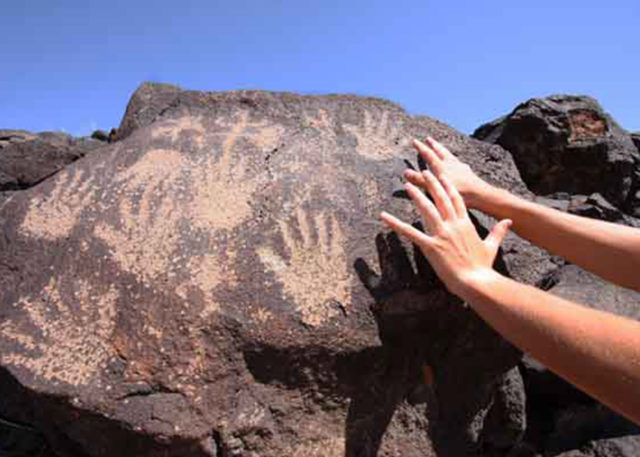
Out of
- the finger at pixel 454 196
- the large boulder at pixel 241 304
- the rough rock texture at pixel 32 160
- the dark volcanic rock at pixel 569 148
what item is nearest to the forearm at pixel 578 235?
the finger at pixel 454 196

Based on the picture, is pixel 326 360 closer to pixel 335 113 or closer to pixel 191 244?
pixel 191 244

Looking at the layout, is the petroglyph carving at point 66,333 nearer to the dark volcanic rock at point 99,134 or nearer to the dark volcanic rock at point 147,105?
the dark volcanic rock at point 147,105

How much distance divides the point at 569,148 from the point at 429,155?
267cm

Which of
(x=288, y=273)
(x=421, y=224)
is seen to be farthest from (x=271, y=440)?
(x=421, y=224)

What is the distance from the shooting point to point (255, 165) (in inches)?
65.5

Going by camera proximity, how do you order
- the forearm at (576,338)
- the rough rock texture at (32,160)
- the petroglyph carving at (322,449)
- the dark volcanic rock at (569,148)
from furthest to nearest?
1. the dark volcanic rock at (569,148)
2. the rough rock texture at (32,160)
3. the petroglyph carving at (322,449)
4. the forearm at (576,338)

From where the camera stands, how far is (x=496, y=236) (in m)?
1.34

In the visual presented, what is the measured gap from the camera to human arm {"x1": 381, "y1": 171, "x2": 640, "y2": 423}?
85 centimetres

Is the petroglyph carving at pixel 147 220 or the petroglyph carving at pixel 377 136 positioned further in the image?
the petroglyph carving at pixel 377 136

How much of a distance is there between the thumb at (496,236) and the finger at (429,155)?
0.26m

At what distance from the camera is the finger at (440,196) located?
1.33m

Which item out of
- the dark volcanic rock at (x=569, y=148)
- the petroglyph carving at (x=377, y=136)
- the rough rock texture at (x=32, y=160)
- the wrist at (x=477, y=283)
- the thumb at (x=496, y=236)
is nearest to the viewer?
the wrist at (x=477, y=283)

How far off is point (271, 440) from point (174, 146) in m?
0.93

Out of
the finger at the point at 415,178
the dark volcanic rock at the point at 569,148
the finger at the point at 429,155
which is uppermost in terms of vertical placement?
the dark volcanic rock at the point at 569,148
